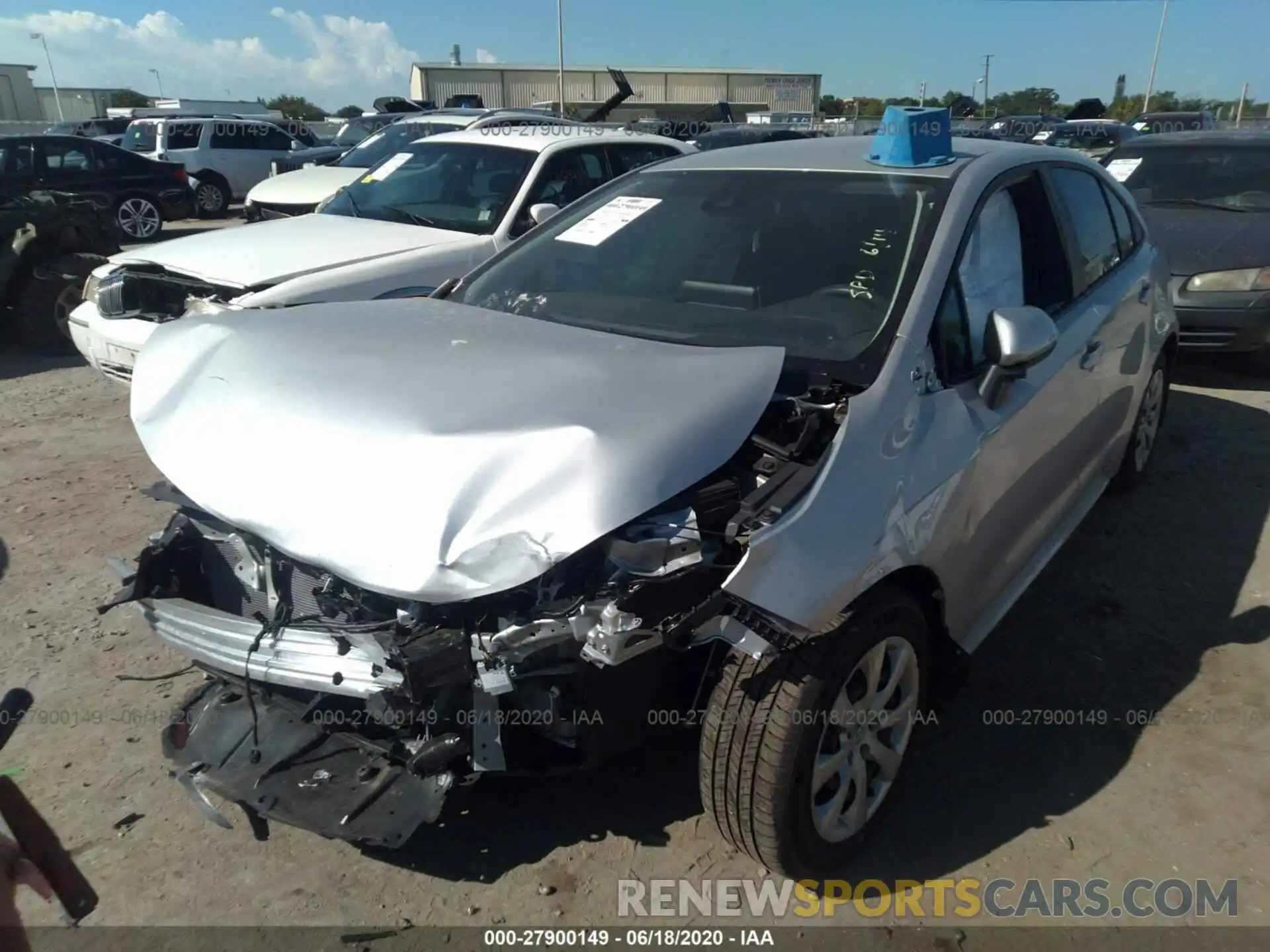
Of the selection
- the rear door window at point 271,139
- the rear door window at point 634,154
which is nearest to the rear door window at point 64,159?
the rear door window at point 271,139

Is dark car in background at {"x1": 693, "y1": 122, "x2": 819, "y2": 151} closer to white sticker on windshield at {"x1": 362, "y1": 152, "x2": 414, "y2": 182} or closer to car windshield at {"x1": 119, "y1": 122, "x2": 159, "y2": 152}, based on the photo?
white sticker on windshield at {"x1": 362, "y1": 152, "x2": 414, "y2": 182}

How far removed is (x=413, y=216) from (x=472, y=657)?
15.5 ft

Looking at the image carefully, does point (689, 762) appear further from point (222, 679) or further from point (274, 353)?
point (274, 353)

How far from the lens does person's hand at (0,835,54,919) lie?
4.33ft

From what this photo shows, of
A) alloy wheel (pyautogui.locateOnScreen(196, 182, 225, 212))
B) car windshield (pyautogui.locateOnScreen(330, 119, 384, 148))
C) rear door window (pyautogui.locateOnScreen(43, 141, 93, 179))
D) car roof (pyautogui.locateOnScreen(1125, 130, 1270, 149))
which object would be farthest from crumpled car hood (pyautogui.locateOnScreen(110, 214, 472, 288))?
car windshield (pyautogui.locateOnScreen(330, 119, 384, 148))

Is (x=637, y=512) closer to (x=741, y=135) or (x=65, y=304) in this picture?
(x=65, y=304)

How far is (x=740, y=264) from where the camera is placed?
306 centimetres

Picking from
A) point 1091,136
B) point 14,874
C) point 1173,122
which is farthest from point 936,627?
point 1173,122

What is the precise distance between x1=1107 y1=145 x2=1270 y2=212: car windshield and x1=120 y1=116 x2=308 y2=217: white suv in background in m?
15.5

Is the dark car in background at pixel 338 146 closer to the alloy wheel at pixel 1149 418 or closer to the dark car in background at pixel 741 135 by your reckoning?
the dark car in background at pixel 741 135

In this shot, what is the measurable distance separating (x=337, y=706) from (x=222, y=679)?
0.43 m

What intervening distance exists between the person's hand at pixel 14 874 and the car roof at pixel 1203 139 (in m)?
9.32

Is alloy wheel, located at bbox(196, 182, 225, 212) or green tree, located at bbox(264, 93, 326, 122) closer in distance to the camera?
alloy wheel, located at bbox(196, 182, 225, 212)

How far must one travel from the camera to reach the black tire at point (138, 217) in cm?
1320
